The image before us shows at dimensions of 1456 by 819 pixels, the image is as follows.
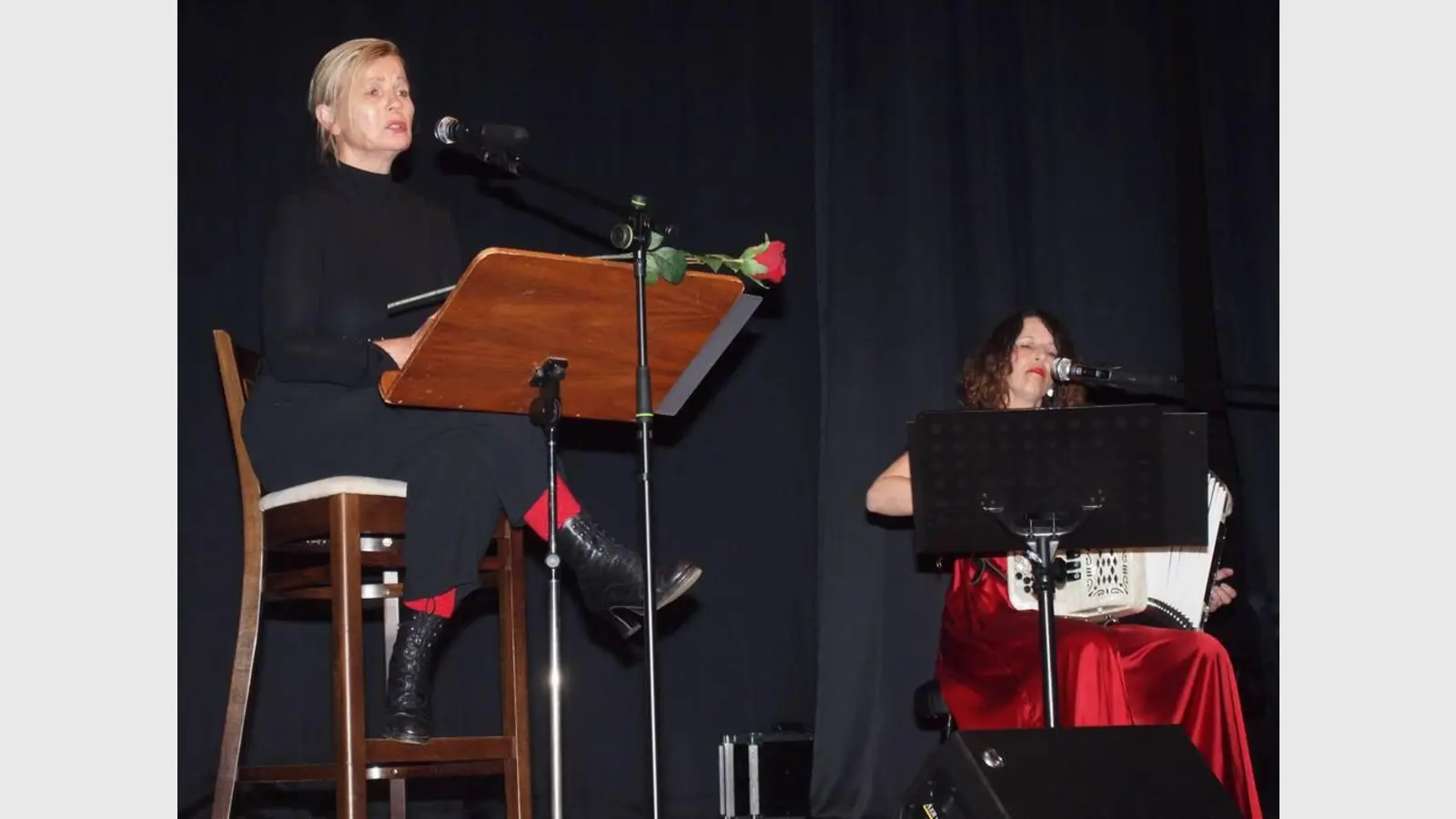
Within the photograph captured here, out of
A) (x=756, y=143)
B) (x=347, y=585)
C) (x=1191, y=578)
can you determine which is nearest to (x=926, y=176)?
(x=756, y=143)

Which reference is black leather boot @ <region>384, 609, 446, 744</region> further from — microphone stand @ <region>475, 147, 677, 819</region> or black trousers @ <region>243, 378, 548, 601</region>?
microphone stand @ <region>475, 147, 677, 819</region>

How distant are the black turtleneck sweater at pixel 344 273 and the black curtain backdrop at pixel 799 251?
37.7 inches

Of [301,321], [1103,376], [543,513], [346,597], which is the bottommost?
[346,597]

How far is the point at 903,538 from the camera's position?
165 inches

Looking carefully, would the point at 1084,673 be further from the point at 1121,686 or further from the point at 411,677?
the point at 411,677

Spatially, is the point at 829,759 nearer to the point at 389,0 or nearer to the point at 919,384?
the point at 919,384

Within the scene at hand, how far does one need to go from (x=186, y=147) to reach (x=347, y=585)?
1.66 m

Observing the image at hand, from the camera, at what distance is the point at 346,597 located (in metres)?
2.66

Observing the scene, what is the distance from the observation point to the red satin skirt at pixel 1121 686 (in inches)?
122

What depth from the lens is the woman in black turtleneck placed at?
2742 millimetres

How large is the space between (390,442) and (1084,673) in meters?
1.40

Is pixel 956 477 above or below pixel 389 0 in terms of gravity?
below

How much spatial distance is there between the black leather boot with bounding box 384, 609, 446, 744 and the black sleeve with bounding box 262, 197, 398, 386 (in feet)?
1.47

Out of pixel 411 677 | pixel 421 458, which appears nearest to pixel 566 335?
pixel 421 458
